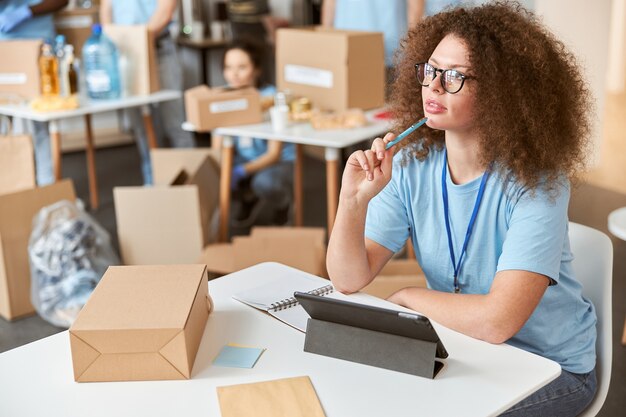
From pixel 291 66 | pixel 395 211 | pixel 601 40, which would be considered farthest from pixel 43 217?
pixel 601 40

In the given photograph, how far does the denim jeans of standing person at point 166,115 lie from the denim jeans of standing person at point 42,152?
0.52 meters

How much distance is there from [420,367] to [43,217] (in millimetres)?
2136

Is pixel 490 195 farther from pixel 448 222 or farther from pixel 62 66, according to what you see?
pixel 62 66

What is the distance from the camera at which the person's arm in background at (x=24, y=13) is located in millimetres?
3982

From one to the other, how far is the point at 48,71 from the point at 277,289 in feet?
7.72

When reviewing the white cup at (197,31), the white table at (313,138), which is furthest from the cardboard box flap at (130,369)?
the white cup at (197,31)

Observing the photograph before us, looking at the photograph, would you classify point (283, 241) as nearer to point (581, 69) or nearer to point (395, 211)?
point (395, 211)

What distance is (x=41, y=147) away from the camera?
12.6ft

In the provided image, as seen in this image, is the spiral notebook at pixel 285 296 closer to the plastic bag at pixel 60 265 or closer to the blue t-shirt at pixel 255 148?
the plastic bag at pixel 60 265

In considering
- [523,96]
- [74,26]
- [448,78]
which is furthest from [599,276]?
[74,26]

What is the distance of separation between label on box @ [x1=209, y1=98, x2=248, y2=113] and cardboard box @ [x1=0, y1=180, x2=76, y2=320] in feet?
2.32

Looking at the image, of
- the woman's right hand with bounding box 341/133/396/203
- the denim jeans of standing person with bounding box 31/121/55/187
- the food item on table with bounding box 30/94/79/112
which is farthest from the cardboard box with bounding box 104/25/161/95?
the woman's right hand with bounding box 341/133/396/203

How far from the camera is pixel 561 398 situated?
155 cm

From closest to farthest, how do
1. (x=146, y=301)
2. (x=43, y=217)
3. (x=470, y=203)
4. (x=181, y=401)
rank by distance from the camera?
(x=181, y=401) < (x=146, y=301) < (x=470, y=203) < (x=43, y=217)
